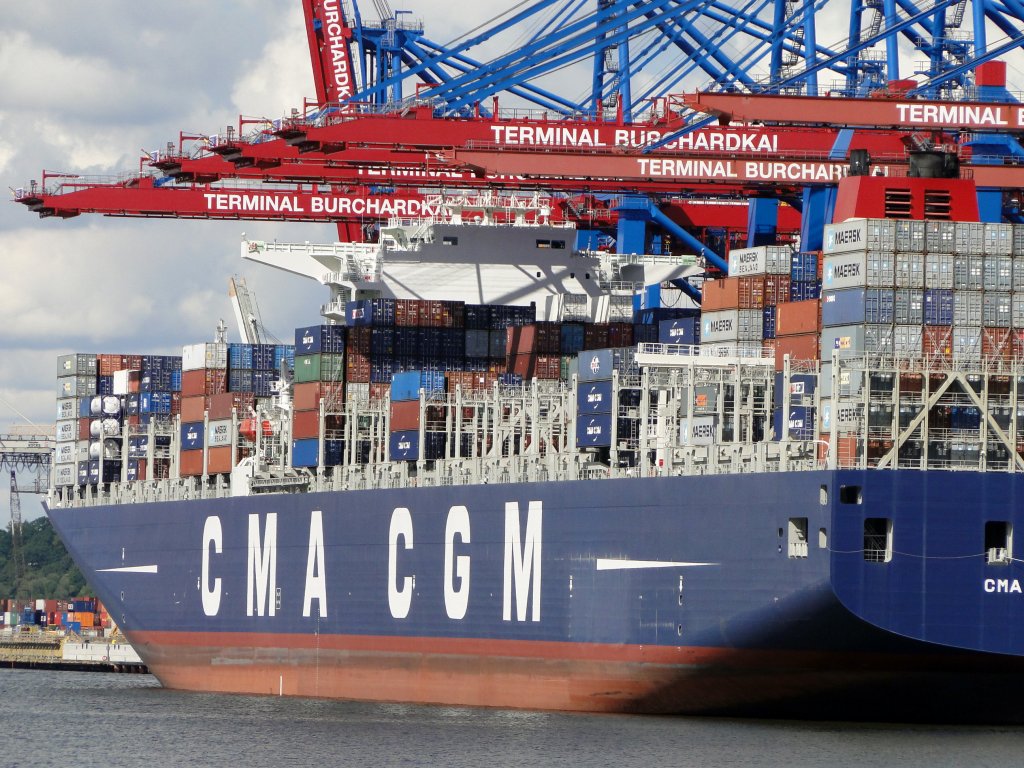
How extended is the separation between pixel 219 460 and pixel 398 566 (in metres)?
9.59

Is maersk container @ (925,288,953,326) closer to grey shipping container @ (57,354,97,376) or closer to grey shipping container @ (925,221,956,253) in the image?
grey shipping container @ (925,221,956,253)

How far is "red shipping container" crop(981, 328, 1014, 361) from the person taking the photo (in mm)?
41531

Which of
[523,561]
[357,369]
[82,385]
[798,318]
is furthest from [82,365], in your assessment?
[798,318]

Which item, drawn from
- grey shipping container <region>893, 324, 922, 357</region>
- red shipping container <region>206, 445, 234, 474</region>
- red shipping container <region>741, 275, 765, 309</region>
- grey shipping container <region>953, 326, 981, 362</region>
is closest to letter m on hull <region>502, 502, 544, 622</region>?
red shipping container <region>741, 275, 765, 309</region>

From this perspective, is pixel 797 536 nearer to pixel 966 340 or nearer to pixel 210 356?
pixel 966 340

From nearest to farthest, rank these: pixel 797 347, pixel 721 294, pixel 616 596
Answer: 1. pixel 797 347
2. pixel 616 596
3. pixel 721 294

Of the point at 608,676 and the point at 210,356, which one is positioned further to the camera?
the point at 210,356

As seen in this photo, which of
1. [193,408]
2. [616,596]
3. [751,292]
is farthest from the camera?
[193,408]

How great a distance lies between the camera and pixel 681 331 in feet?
168

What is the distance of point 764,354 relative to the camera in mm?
46750

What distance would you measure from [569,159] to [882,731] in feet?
47.9

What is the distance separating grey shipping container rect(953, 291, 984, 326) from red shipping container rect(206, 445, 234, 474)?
24045mm

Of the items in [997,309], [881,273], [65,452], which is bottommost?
[65,452]

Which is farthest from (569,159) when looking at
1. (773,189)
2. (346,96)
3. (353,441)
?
(346,96)
